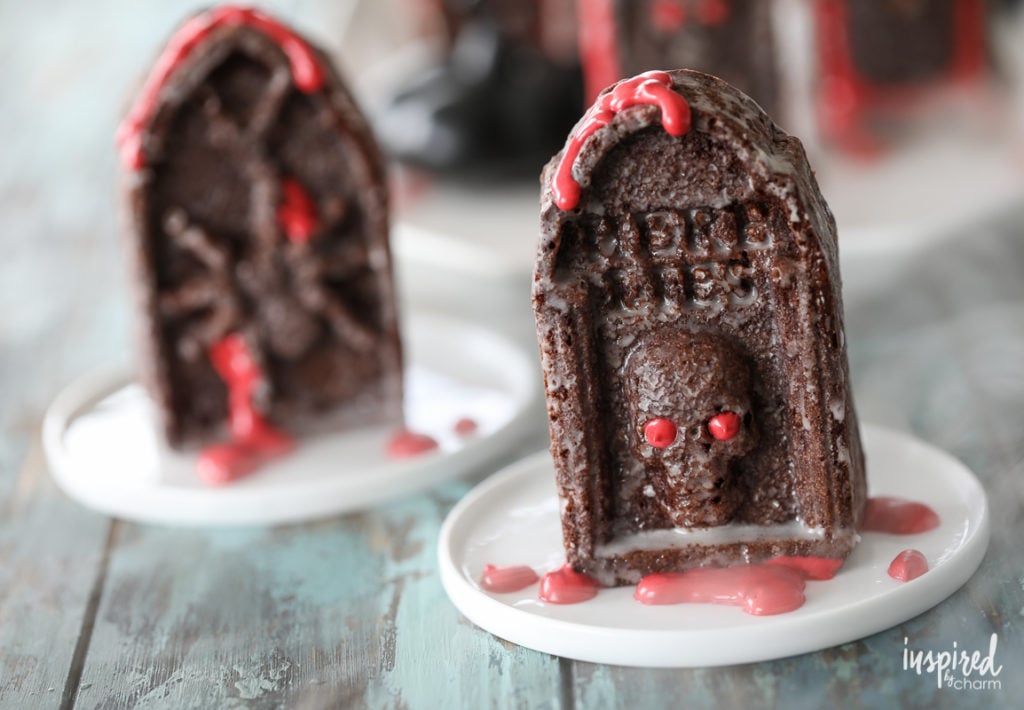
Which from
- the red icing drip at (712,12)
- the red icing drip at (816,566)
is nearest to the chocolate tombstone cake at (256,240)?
the red icing drip at (816,566)

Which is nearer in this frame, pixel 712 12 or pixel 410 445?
pixel 410 445

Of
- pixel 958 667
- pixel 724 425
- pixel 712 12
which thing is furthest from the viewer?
pixel 712 12

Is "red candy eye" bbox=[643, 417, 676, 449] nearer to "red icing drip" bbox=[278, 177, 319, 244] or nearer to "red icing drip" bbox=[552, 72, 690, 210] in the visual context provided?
"red icing drip" bbox=[552, 72, 690, 210]

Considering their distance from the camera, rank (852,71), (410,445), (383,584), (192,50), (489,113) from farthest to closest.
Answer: (852,71), (489,113), (410,445), (192,50), (383,584)

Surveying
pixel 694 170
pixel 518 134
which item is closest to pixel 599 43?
pixel 518 134

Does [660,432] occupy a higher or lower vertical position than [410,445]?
higher

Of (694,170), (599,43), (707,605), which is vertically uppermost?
(694,170)

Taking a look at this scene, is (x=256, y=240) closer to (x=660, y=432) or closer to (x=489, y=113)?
(x=660, y=432)

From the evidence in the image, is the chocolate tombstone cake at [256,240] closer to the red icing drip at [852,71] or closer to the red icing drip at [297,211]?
the red icing drip at [297,211]
